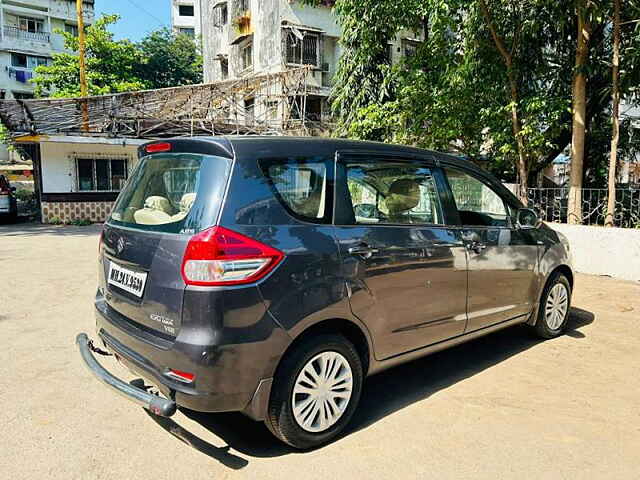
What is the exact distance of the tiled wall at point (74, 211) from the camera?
15.8 meters

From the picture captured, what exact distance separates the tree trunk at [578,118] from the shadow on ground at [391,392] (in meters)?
3.96

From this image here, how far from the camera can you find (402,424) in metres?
3.11

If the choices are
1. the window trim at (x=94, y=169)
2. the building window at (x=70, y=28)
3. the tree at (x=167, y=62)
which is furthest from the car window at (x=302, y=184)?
the building window at (x=70, y=28)

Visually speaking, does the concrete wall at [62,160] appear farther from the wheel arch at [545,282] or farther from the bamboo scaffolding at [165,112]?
the wheel arch at [545,282]

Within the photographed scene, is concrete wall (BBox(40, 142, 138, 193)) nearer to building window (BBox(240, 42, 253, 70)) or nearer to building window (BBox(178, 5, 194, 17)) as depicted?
building window (BBox(240, 42, 253, 70))

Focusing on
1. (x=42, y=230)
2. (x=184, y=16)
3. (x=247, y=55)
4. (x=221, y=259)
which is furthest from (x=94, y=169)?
(x=184, y=16)

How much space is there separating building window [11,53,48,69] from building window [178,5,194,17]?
574 inches

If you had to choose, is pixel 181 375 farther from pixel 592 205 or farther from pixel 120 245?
pixel 592 205

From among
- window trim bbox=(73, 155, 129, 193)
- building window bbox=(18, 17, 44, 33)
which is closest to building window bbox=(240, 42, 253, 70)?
window trim bbox=(73, 155, 129, 193)

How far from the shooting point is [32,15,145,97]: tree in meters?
23.8

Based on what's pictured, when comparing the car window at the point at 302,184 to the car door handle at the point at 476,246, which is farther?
the car door handle at the point at 476,246

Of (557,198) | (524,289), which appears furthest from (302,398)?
(557,198)

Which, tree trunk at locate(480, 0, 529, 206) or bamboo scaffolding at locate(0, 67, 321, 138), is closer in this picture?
tree trunk at locate(480, 0, 529, 206)

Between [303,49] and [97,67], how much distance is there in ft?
39.6
